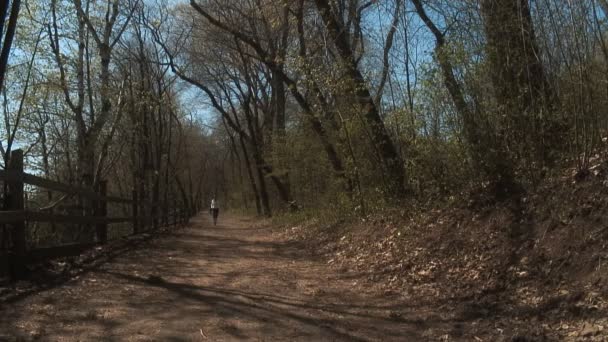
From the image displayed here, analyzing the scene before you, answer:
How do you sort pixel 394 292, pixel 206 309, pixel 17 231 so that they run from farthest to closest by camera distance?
1. pixel 394 292
2. pixel 17 231
3. pixel 206 309

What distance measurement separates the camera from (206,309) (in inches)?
243

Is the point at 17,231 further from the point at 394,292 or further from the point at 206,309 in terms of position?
the point at 394,292

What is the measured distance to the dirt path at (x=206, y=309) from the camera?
5.21 metres

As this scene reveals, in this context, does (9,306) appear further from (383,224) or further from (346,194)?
(346,194)

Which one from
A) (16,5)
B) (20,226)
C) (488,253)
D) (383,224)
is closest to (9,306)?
(20,226)

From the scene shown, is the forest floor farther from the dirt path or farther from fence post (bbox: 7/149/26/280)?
fence post (bbox: 7/149/26/280)

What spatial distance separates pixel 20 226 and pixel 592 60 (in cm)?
726

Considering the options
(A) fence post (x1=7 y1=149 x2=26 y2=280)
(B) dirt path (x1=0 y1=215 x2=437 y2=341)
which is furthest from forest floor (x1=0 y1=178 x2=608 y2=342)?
(A) fence post (x1=7 y1=149 x2=26 y2=280)

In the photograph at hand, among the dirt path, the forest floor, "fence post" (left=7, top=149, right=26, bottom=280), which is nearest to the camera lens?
the forest floor

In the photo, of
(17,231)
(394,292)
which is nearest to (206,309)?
(394,292)

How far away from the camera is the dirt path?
521 centimetres

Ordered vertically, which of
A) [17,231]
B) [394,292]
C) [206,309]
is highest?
[17,231]

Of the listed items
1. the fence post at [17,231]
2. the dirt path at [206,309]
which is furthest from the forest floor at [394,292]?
the fence post at [17,231]

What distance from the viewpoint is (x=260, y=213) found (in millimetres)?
40406
